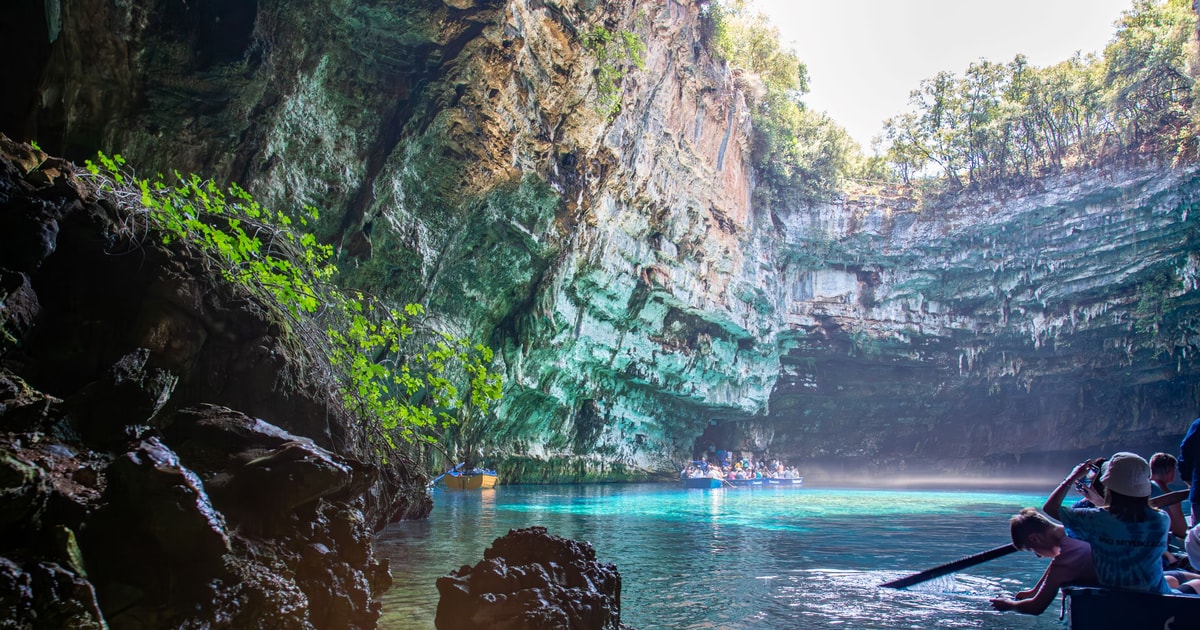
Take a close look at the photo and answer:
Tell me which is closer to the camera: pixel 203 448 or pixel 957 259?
pixel 203 448

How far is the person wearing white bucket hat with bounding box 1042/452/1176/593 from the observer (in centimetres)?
325

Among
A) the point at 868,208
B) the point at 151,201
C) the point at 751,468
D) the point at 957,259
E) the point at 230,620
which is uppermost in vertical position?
the point at 868,208

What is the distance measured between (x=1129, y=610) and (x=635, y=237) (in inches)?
843

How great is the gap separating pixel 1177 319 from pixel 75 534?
39.9 meters

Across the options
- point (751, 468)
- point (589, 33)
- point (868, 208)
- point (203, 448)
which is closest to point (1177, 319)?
point (868, 208)

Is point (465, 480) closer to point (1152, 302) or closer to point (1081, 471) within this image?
point (1081, 471)

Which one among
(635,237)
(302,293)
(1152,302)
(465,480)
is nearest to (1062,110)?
(1152,302)

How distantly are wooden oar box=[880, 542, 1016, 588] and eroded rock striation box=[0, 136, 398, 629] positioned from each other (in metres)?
4.35

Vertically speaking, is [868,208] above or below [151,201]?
above

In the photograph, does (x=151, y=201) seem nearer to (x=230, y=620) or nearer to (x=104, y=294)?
(x=104, y=294)

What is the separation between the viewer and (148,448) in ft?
10.2

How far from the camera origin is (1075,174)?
2917cm

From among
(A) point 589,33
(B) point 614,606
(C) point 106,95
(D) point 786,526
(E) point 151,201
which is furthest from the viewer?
(A) point 589,33

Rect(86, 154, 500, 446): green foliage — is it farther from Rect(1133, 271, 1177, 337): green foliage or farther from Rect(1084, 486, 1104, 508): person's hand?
Rect(1133, 271, 1177, 337): green foliage
